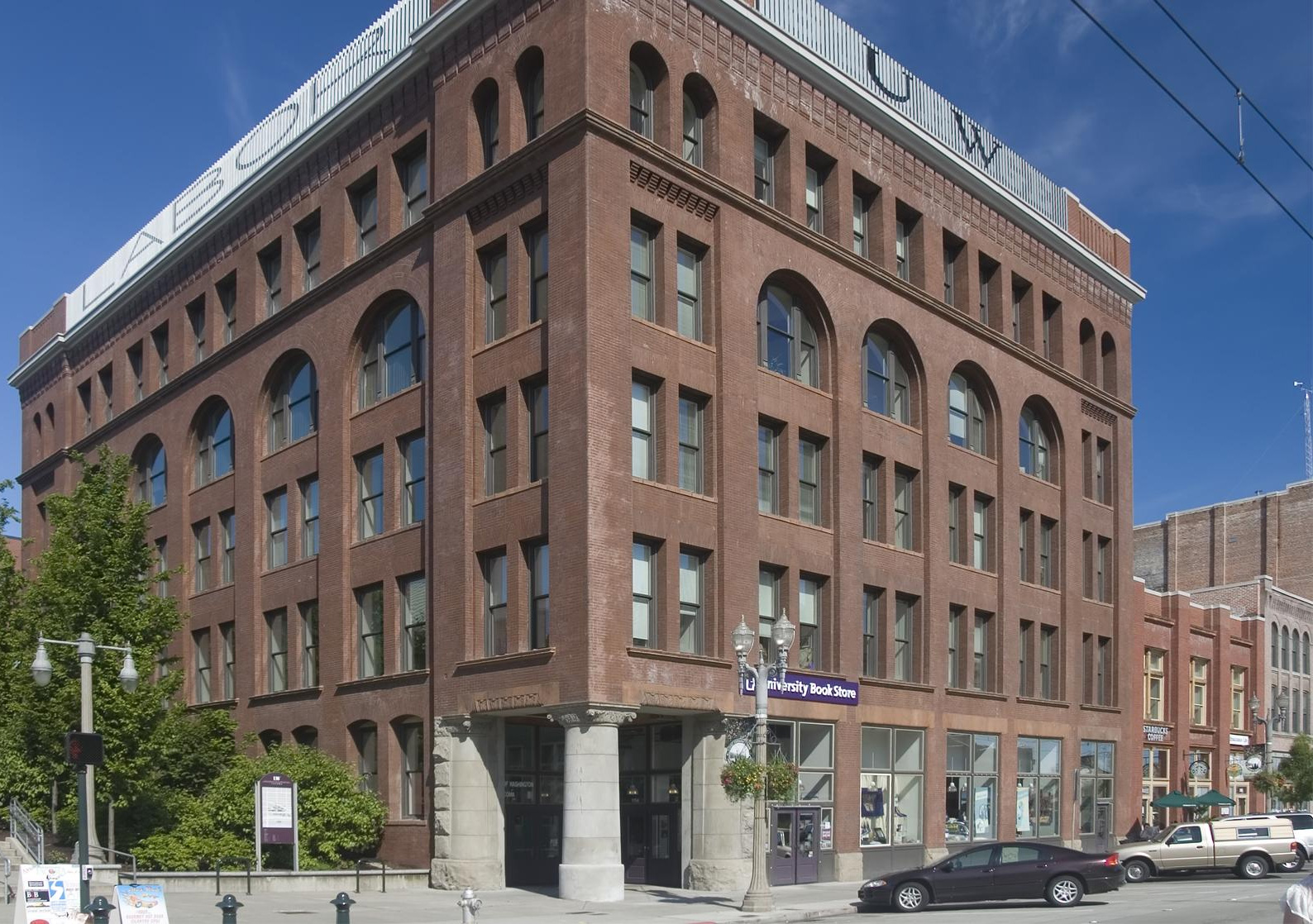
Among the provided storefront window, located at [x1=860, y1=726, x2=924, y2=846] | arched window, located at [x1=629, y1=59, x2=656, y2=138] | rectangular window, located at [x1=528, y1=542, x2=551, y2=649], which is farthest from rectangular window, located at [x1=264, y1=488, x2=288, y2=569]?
storefront window, located at [x1=860, y1=726, x2=924, y2=846]

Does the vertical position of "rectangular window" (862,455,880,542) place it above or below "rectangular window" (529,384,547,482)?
below

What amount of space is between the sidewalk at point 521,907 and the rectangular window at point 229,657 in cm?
1467

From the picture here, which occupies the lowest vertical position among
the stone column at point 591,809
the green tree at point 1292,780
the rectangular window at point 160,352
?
the green tree at point 1292,780

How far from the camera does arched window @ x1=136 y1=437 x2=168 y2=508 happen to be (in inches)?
2140

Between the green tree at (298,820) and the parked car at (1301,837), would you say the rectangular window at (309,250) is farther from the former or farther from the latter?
the parked car at (1301,837)

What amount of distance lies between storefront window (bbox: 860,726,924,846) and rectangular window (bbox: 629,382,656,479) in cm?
1109

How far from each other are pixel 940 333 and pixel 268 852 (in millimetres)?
24389

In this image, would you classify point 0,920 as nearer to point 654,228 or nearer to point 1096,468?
point 654,228

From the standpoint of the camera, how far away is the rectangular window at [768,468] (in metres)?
38.0

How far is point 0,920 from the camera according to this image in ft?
→ 88.2

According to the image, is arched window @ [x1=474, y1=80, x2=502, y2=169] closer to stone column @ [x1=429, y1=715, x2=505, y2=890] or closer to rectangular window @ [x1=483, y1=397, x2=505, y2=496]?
rectangular window @ [x1=483, y1=397, x2=505, y2=496]

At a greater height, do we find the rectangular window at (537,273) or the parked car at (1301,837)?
the rectangular window at (537,273)

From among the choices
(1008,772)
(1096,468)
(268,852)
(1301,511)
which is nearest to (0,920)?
(268,852)

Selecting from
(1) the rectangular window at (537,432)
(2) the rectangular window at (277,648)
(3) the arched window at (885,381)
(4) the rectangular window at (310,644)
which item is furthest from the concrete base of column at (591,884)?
(3) the arched window at (885,381)
